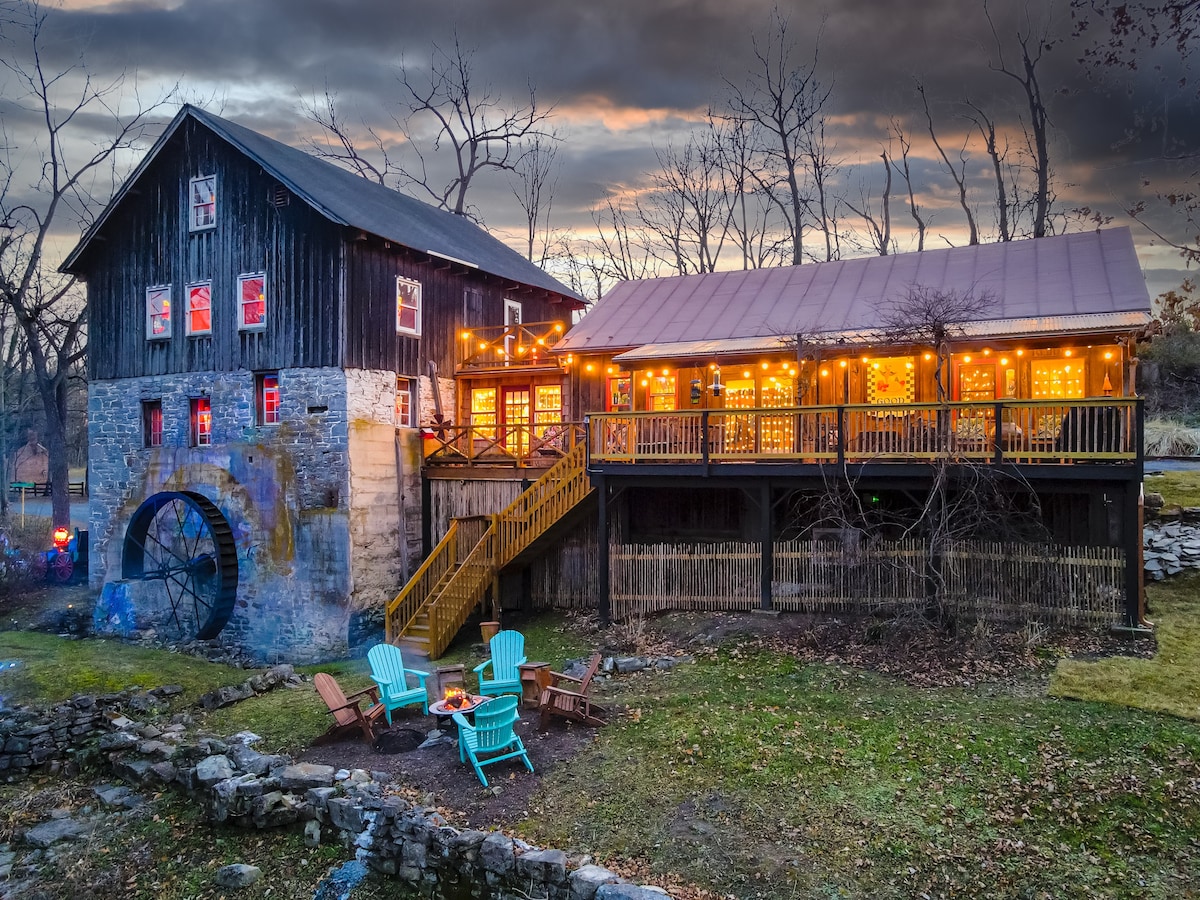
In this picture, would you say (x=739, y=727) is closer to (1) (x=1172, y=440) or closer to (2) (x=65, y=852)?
(2) (x=65, y=852)

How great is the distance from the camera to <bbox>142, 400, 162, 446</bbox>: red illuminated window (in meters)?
19.4

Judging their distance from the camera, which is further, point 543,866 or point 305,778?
point 305,778

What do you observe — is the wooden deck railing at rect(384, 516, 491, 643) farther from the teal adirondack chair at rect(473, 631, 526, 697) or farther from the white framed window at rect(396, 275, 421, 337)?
the white framed window at rect(396, 275, 421, 337)

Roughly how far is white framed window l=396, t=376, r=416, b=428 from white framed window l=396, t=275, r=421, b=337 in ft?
4.04

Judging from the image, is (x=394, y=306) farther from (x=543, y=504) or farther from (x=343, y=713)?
(x=343, y=713)

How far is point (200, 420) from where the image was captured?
62.0ft

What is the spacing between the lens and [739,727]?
9219 mm

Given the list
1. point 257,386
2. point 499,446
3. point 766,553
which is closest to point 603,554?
point 766,553

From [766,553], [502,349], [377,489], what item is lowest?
[766,553]

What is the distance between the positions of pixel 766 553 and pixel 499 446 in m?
7.65

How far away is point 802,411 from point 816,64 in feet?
69.5

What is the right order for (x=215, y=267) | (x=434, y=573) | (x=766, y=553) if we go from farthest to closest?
(x=215, y=267) < (x=434, y=573) < (x=766, y=553)

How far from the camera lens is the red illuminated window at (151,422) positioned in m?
19.4

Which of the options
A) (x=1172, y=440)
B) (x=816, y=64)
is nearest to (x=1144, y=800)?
(x=1172, y=440)
